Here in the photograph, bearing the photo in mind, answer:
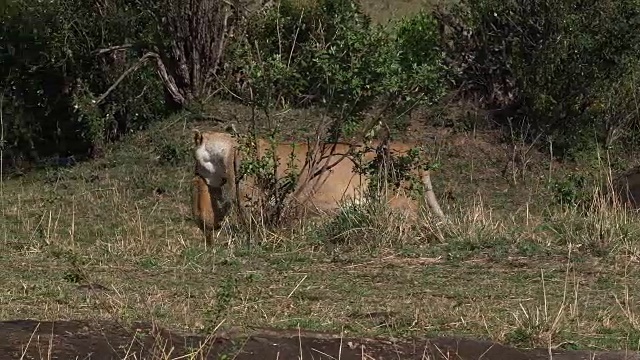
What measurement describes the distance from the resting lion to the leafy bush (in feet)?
12.7

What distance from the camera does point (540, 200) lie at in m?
12.3

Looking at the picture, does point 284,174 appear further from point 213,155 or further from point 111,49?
point 111,49

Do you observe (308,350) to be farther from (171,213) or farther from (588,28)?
(588,28)

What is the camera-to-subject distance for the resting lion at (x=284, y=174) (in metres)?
9.19

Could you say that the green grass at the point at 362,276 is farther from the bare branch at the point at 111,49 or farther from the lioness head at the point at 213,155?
the bare branch at the point at 111,49

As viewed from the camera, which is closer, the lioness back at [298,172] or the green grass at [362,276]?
the green grass at [362,276]

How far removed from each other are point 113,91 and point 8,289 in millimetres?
8650

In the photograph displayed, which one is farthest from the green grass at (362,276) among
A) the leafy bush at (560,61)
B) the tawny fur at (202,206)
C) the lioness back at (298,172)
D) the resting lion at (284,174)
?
the leafy bush at (560,61)

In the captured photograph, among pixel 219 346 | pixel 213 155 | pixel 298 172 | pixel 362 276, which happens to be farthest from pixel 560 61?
pixel 219 346

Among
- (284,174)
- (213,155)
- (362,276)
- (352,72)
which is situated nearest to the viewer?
(362,276)

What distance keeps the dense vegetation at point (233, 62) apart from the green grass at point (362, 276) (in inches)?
161

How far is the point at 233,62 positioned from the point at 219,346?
8782 millimetres

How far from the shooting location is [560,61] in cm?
1350

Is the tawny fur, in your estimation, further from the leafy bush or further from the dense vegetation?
the leafy bush
